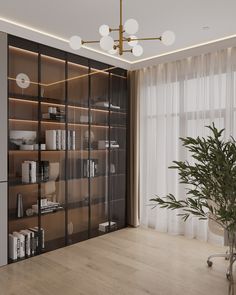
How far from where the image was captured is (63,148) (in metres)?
4.15

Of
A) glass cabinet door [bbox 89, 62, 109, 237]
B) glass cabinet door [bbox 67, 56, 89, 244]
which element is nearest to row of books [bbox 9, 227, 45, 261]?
glass cabinet door [bbox 67, 56, 89, 244]

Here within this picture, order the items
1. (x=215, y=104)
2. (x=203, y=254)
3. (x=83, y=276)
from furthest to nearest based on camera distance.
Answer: (x=215, y=104) → (x=203, y=254) → (x=83, y=276)

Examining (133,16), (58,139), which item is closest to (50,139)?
(58,139)

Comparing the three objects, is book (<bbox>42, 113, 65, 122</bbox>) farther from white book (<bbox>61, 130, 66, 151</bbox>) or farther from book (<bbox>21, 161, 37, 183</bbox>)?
book (<bbox>21, 161, 37, 183</bbox>)

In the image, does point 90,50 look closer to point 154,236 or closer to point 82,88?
point 82,88

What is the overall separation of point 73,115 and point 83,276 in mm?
2224

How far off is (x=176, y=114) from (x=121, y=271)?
2.55 meters

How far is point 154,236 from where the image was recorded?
15.2 feet

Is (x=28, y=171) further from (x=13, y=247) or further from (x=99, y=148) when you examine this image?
(x=99, y=148)

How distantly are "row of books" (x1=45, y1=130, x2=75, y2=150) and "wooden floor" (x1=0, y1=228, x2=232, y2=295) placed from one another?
4.75 ft

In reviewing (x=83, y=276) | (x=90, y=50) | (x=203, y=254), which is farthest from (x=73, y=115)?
(x=203, y=254)

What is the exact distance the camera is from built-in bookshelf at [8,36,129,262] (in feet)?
12.1

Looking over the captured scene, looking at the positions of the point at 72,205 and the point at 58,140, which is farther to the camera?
the point at 72,205

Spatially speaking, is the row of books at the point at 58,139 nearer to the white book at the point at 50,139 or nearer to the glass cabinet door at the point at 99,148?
the white book at the point at 50,139
